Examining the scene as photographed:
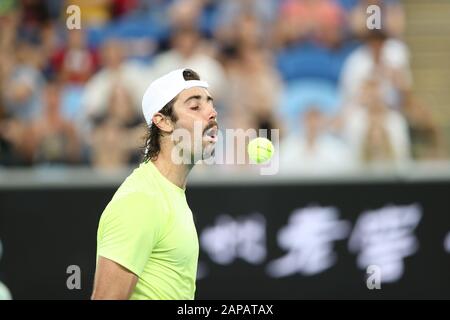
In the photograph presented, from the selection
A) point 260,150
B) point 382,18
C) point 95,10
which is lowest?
point 260,150

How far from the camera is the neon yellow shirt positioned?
14.4 ft

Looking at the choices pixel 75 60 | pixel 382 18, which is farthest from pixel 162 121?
pixel 382 18

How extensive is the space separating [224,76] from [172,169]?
540 cm

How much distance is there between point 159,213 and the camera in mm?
4555

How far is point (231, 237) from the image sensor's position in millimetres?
9234

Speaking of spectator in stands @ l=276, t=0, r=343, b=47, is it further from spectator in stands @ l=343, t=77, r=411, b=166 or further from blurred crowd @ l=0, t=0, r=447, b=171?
spectator in stands @ l=343, t=77, r=411, b=166

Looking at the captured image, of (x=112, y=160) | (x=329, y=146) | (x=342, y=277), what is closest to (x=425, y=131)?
(x=329, y=146)

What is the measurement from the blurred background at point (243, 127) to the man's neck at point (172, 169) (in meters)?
3.86

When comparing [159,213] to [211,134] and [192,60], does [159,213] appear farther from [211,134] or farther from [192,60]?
[192,60]

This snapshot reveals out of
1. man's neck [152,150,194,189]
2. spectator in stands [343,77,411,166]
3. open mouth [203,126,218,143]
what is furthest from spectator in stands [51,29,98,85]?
open mouth [203,126,218,143]

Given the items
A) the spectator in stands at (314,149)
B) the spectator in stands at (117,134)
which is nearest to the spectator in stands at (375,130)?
the spectator in stands at (314,149)

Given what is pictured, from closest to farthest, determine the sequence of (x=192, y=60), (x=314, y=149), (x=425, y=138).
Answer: (x=314, y=149), (x=425, y=138), (x=192, y=60)

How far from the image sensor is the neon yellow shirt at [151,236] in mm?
4391

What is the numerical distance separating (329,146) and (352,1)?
2.43 m
